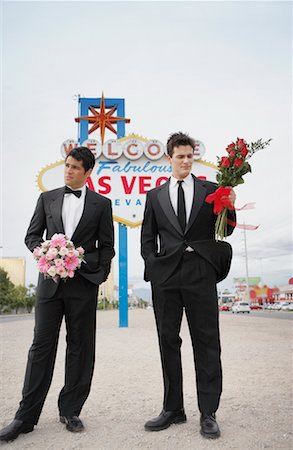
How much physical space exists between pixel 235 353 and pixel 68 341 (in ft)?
16.1

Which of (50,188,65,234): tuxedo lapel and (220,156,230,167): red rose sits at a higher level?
(220,156,230,167): red rose

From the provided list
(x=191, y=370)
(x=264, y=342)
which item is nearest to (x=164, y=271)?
(x=191, y=370)

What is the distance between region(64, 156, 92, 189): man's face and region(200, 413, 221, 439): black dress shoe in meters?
2.14

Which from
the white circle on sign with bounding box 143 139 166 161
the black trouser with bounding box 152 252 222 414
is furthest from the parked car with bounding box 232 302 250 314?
the black trouser with bounding box 152 252 222 414

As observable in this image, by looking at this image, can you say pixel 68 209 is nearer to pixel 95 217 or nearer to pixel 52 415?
pixel 95 217

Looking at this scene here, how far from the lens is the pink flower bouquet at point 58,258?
9.97ft

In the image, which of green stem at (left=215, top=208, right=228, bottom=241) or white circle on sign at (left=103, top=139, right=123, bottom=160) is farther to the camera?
white circle on sign at (left=103, top=139, right=123, bottom=160)

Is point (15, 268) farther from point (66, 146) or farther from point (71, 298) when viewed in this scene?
point (71, 298)

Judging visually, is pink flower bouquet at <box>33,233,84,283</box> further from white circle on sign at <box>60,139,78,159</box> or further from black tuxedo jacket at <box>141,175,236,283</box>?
white circle on sign at <box>60,139,78,159</box>

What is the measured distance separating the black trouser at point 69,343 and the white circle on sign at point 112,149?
10030mm

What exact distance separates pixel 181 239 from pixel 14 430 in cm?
191

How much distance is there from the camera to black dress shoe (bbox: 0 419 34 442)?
117 inches

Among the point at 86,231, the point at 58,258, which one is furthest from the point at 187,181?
the point at 58,258

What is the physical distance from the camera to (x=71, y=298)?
3312 mm
